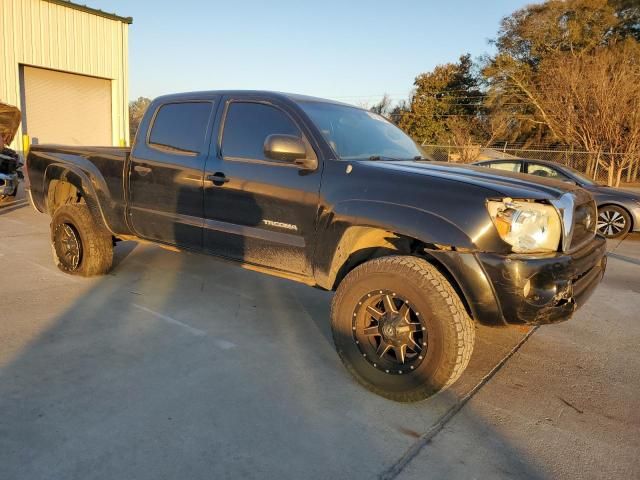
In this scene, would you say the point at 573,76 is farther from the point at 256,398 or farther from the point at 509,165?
the point at 256,398

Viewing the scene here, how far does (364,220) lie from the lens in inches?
124

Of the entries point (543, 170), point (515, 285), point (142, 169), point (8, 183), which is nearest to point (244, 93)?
point (142, 169)

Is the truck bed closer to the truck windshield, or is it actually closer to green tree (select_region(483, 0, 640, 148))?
the truck windshield

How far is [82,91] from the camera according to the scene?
20.7 metres

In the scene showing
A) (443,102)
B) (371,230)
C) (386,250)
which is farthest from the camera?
(443,102)

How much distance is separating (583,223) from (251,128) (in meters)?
2.49

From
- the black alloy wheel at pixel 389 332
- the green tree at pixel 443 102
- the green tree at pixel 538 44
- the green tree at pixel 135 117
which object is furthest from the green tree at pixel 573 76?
the black alloy wheel at pixel 389 332

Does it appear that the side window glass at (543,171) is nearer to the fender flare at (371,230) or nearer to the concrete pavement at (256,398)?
the concrete pavement at (256,398)

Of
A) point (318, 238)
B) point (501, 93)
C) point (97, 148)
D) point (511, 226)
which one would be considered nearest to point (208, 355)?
point (318, 238)

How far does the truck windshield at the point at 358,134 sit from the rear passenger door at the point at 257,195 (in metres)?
0.21

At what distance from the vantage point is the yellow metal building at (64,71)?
58.3 feet

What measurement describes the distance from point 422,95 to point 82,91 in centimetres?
2458

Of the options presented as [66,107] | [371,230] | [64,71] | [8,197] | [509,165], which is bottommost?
[8,197]

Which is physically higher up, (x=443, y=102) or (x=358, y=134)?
(x=443, y=102)
